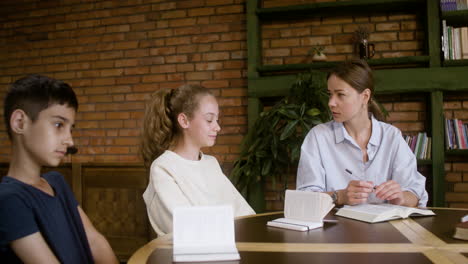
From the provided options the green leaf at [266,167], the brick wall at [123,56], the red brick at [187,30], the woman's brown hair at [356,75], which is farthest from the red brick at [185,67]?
the woman's brown hair at [356,75]

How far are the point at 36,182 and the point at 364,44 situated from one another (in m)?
2.77

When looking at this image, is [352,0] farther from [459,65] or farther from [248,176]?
[248,176]

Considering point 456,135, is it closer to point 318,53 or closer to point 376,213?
point 318,53

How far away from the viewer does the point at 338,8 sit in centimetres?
324

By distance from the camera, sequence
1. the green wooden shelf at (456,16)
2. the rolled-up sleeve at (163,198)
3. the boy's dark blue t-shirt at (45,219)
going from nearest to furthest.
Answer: the boy's dark blue t-shirt at (45,219)
the rolled-up sleeve at (163,198)
the green wooden shelf at (456,16)

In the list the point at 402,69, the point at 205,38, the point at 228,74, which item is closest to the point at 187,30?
the point at 205,38

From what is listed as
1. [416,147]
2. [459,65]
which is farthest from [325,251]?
[459,65]

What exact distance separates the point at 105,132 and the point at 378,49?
2.63m

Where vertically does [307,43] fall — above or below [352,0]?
below

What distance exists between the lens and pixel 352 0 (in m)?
3.16

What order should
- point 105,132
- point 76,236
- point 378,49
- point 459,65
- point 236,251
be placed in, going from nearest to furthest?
point 236,251 < point 76,236 < point 459,65 < point 378,49 < point 105,132

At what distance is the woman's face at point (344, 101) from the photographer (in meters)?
1.98

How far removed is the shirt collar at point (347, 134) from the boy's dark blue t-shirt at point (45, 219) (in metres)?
1.30

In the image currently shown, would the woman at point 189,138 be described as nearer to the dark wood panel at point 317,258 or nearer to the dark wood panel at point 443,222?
the dark wood panel at point 317,258
